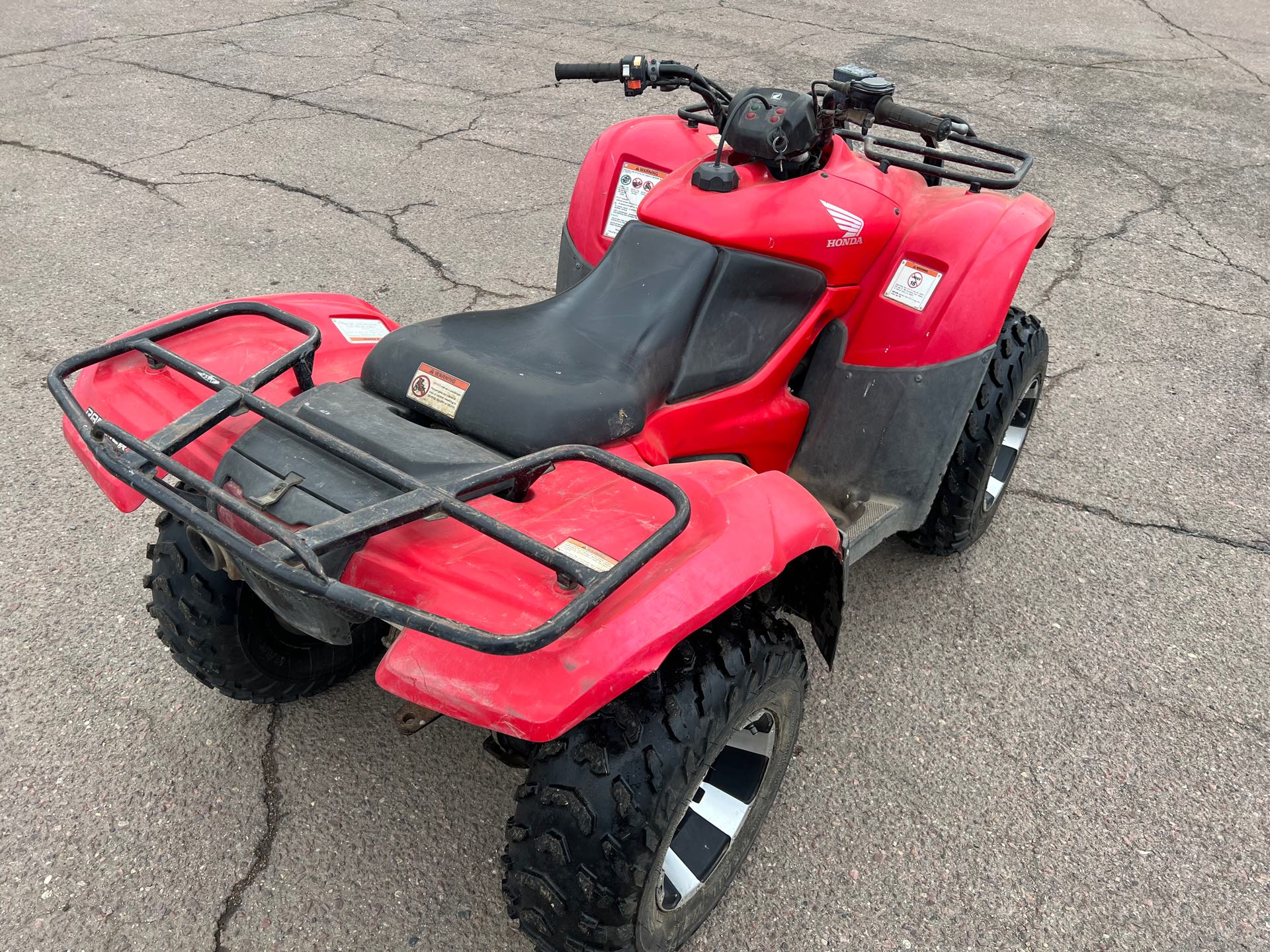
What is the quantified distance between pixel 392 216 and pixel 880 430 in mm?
3462

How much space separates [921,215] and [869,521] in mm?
838

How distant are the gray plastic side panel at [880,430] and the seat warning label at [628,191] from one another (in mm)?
737

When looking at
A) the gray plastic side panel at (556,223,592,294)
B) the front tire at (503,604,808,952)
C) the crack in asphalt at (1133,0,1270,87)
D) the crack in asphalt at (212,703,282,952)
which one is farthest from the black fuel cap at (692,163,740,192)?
the crack in asphalt at (1133,0,1270,87)

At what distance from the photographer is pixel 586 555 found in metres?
1.62

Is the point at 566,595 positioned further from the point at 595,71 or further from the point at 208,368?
the point at 595,71

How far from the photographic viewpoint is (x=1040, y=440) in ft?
12.7

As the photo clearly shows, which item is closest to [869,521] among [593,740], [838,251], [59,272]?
[838,251]

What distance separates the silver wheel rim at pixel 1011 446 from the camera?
3246 millimetres

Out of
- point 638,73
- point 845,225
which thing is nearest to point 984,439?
point 845,225

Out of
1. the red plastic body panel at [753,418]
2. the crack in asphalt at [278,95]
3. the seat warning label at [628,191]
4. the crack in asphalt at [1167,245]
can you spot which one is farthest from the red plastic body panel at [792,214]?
the crack in asphalt at [278,95]

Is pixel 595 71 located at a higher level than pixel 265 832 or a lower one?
higher

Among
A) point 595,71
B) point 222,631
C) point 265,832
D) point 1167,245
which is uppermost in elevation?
point 595,71

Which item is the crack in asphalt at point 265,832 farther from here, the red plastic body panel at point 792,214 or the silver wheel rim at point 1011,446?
the silver wheel rim at point 1011,446

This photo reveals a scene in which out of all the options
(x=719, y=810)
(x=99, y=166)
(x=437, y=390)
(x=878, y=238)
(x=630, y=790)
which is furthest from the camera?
(x=99, y=166)
